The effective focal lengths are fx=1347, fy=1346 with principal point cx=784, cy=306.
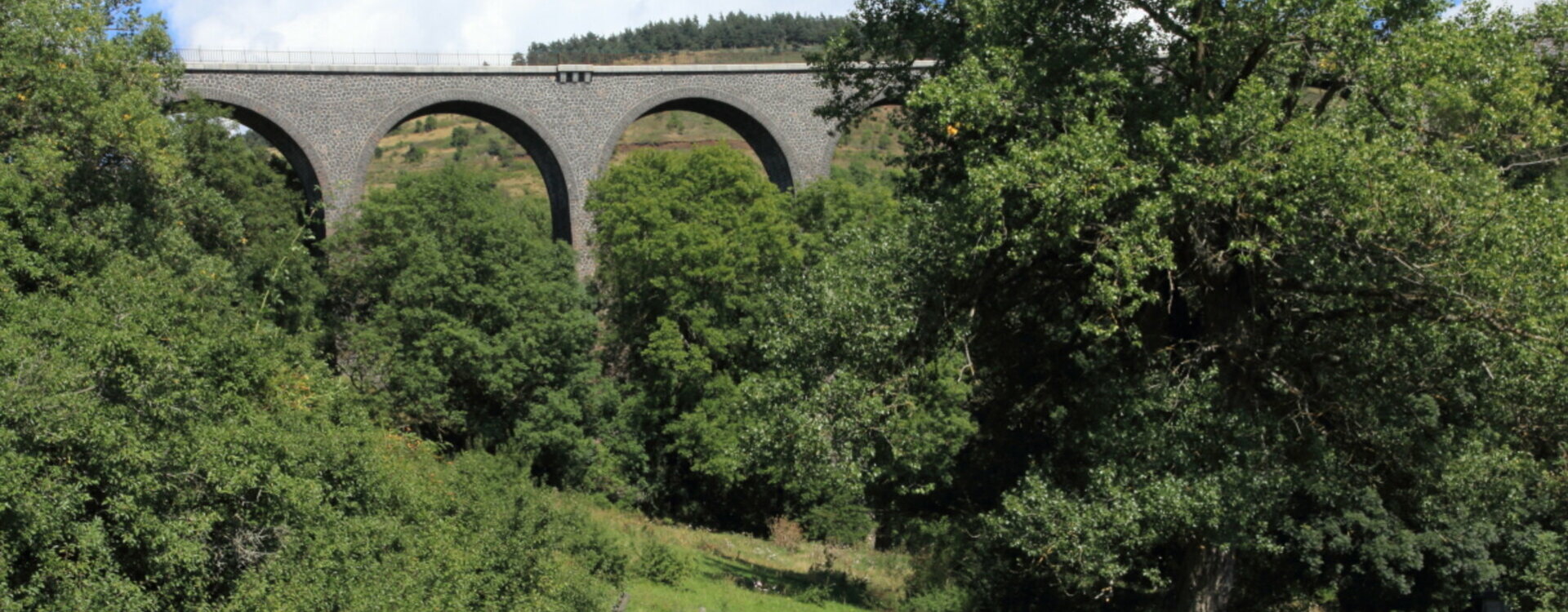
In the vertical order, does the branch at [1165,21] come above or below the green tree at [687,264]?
above

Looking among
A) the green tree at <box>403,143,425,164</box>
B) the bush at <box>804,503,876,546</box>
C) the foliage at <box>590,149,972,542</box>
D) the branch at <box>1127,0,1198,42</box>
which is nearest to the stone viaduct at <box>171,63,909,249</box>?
the foliage at <box>590,149,972,542</box>

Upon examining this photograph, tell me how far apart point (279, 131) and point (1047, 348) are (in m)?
23.8

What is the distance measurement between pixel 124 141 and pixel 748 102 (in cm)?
2122

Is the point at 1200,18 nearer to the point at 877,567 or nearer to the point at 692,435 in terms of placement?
the point at 877,567

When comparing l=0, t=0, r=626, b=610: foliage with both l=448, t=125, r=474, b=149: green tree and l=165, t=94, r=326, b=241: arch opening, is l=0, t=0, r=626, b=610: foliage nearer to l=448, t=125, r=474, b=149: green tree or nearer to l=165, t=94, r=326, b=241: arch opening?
l=165, t=94, r=326, b=241: arch opening

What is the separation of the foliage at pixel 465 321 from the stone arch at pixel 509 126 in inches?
84.2

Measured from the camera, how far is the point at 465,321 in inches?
1182

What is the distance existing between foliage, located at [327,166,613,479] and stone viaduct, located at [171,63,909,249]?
6.39 ft

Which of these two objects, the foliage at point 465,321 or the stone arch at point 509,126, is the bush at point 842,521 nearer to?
the foliage at point 465,321

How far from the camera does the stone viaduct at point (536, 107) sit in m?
32.0

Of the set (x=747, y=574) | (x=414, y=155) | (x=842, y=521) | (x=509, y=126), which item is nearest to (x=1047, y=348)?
(x=747, y=574)

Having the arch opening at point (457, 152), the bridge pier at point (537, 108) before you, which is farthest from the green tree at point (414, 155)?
the bridge pier at point (537, 108)

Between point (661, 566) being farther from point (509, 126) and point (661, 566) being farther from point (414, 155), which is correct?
point (414, 155)

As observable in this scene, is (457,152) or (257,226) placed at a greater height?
(457,152)
